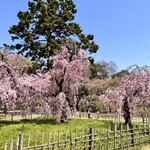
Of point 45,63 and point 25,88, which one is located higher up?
point 45,63

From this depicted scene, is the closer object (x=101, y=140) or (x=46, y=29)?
(x=101, y=140)

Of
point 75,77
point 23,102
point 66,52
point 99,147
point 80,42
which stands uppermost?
point 80,42

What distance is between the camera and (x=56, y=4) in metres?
46.9

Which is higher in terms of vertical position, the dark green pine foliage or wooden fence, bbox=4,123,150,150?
the dark green pine foliage

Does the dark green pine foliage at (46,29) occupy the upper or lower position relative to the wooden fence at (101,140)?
upper

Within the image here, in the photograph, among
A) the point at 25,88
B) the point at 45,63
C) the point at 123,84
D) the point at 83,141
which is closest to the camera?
the point at 83,141

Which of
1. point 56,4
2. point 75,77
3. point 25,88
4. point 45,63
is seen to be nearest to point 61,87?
point 75,77

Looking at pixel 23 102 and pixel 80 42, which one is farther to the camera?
pixel 80 42

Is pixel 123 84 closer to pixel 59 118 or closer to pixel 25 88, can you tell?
pixel 59 118

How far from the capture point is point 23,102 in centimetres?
2369

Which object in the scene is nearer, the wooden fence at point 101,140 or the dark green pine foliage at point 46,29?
the wooden fence at point 101,140

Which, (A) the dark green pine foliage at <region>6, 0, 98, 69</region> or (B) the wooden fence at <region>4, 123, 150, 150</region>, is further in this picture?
(A) the dark green pine foliage at <region>6, 0, 98, 69</region>

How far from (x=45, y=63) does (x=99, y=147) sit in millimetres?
32281

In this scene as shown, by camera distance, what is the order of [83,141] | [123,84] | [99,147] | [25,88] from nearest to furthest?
[83,141] → [99,147] → [25,88] → [123,84]
